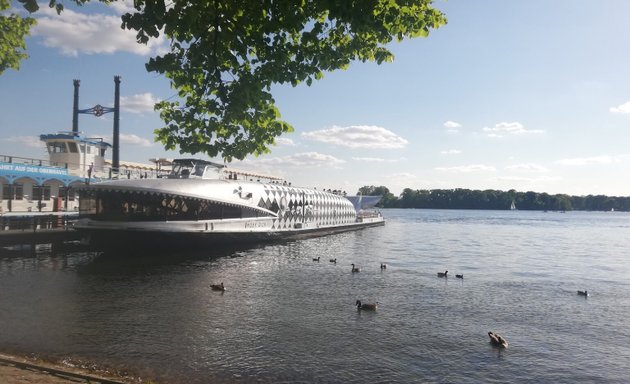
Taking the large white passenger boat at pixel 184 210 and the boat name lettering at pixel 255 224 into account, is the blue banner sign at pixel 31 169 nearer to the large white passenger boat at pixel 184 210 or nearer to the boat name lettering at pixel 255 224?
the large white passenger boat at pixel 184 210

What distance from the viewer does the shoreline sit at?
1047cm

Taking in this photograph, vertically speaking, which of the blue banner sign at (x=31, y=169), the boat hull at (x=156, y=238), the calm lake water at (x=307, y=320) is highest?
the blue banner sign at (x=31, y=169)

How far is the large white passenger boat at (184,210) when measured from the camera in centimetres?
3453

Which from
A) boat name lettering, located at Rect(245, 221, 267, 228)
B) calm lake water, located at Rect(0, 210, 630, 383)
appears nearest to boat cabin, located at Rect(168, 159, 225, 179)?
boat name lettering, located at Rect(245, 221, 267, 228)

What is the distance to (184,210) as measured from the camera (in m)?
37.6

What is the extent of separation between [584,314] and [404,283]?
34.7 feet

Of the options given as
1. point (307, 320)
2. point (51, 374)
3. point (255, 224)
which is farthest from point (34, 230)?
point (51, 374)

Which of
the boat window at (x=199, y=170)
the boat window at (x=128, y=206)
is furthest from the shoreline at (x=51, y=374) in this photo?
the boat window at (x=199, y=170)

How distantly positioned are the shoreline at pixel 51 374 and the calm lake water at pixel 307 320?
77cm

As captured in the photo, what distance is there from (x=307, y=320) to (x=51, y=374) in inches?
420

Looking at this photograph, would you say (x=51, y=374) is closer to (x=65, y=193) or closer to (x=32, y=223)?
(x=32, y=223)

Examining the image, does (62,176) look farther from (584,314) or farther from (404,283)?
(584,314)

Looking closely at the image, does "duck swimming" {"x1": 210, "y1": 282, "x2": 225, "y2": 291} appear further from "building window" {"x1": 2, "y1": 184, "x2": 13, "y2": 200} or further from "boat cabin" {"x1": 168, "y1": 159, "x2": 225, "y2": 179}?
"building window" {"x1": 2, "y1": 184, "x2": 13, "y2": 200}

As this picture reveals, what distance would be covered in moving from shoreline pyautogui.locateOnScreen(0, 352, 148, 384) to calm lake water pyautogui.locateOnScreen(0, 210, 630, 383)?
0.77 metres
